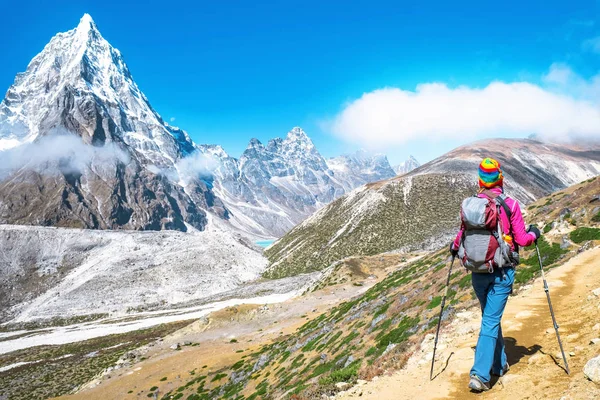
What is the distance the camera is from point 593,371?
708 cm

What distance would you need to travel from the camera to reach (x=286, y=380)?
2417cm

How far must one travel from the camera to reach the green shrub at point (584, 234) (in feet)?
67.3

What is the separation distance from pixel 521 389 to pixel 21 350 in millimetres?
120352

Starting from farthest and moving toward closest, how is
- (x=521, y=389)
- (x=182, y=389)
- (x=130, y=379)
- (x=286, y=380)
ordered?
1. (x=130, y=379)
2. (x=182, y=389)
3. (x=286, y=380)
4. (x=521, y=389)

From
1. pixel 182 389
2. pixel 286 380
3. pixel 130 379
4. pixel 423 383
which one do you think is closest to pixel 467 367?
pixel 423 383

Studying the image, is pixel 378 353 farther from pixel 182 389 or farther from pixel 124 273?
pixel 124 273

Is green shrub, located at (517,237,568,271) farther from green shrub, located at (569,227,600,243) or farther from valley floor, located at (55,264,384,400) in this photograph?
valley floor, located at (55,264,384,400)

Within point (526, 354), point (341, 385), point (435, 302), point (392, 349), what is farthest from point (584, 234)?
point (341, 385)

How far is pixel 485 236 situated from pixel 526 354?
4.14 metres

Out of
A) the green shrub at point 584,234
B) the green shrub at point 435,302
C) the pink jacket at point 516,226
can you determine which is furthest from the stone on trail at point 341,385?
the green shrub at point 584,234

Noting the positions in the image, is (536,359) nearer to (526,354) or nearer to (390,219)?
(526,354)

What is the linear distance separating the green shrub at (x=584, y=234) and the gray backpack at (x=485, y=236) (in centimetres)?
1729

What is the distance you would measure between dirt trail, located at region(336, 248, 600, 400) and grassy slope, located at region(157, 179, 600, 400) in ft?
5.29

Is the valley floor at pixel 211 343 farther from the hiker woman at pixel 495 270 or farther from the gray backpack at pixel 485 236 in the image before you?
the gray backpack at pixel 485 236
